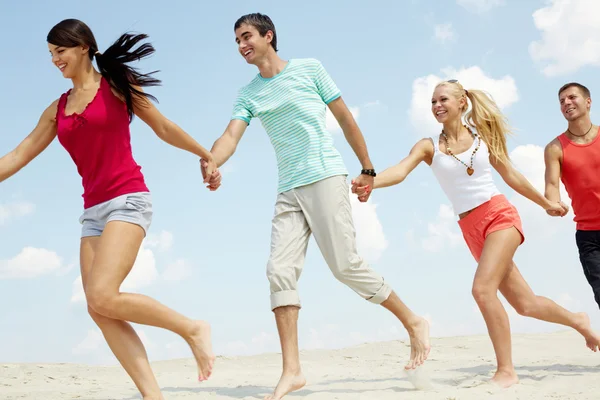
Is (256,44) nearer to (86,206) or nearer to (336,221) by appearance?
(336,221)

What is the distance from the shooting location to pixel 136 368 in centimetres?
468

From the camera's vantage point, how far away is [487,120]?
6090 mm

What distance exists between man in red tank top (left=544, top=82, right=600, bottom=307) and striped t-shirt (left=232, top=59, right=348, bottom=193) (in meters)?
2.46

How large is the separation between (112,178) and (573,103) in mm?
4545

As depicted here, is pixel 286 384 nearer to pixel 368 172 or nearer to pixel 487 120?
pixel 368 172

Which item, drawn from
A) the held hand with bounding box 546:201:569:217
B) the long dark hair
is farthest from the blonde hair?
the long dark hair

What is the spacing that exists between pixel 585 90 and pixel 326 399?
3.98 meters

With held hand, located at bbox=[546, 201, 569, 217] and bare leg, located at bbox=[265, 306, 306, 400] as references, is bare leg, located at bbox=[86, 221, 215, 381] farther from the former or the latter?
held hand, located at bbox=[546, 201, 569, 217]

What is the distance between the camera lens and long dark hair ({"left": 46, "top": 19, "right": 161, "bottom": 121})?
4586 mm

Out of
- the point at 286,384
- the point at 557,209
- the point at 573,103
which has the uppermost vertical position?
the point at 573,103

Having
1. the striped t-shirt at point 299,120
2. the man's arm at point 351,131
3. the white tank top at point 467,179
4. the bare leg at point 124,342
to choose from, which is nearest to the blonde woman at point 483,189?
the white tank top at point 467,179

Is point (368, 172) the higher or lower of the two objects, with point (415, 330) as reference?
higher

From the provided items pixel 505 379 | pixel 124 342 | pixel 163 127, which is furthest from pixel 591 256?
pixel 124 342

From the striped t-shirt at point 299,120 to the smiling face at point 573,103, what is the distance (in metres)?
2.56
